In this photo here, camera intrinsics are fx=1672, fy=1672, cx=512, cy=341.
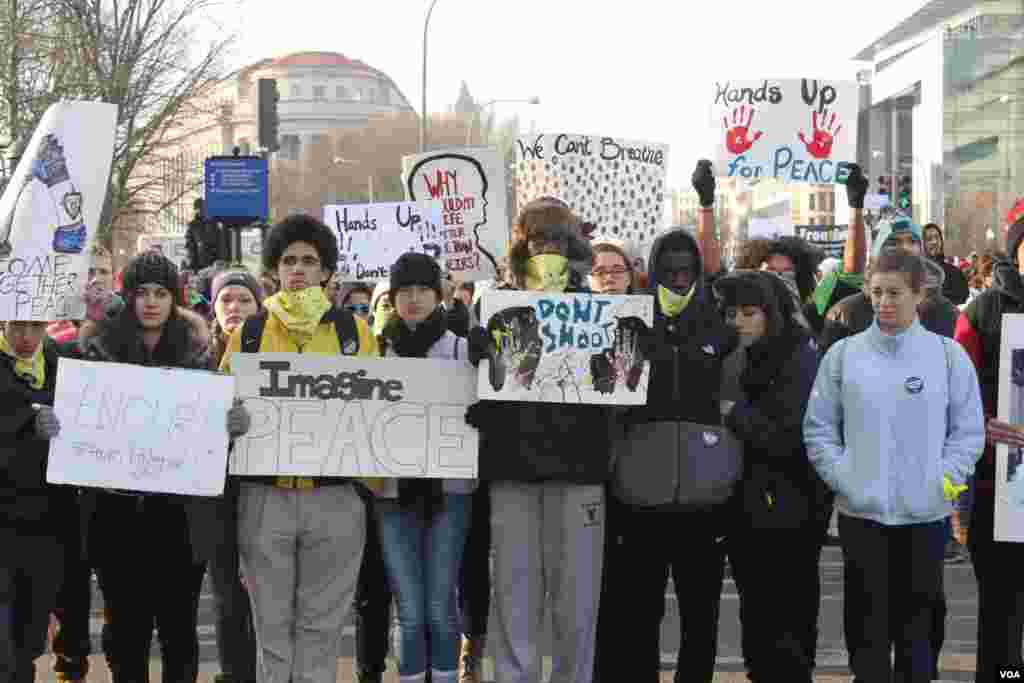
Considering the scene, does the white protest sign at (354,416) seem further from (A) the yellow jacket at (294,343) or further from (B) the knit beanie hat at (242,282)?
(B) the knit beanie hat at (242,282)

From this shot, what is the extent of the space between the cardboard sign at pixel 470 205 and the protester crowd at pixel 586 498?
2759 millimetres

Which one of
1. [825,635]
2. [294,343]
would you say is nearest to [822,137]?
[825,635]

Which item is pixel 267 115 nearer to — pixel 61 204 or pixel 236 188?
pixel 236 188

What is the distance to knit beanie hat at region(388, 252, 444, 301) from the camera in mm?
6781

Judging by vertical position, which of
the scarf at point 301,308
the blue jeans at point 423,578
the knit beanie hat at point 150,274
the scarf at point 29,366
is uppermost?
the knit beanie hat at point 150,274

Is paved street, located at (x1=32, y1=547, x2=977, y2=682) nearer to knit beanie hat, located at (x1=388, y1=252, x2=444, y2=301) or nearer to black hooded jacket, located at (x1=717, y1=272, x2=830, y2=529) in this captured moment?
black hooded jacket, located at (x1=717, y1=272, x2=830, y2=529)

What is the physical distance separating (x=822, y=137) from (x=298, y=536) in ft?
22.3

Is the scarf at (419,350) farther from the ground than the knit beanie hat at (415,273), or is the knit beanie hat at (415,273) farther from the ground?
the knit beanie hat at (415,273)

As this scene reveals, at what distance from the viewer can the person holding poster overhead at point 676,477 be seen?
6613 mm

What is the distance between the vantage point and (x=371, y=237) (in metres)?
11.1

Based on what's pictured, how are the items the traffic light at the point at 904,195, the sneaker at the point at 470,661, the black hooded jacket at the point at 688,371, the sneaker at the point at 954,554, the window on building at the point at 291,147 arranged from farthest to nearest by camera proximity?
the window on building at the point at 291,147, the traffic light at the point at 904,195, the sneaker at the point at 954,554, the sneaker at the point at 470,661, the black hooded jacket at the point at 688,371

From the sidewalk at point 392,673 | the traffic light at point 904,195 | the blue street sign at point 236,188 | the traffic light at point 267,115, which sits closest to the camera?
the sidewalk at point 392,673

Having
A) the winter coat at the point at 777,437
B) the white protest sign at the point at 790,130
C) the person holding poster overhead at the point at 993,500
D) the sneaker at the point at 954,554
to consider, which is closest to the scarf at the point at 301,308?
the winter coat at the point at 777,437

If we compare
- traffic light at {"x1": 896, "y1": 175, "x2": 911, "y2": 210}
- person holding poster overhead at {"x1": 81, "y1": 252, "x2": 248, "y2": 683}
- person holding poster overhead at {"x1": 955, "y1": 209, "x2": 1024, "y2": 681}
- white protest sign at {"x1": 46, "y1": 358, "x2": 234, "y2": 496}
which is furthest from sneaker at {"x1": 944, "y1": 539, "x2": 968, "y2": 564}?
traffic light at {"x1": 896, "y1": 175, "x2": 911, "y2": 210}
